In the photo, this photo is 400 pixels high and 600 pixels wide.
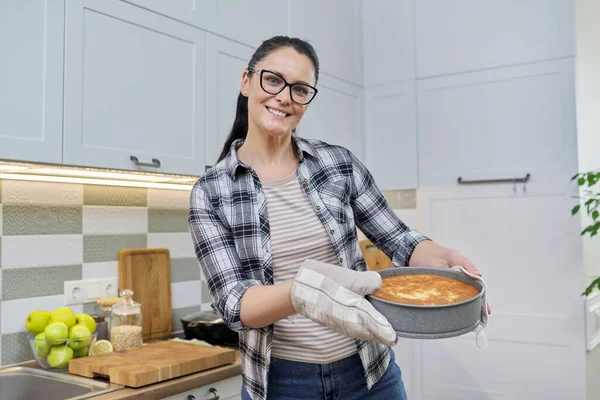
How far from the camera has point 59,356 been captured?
1.62 metres

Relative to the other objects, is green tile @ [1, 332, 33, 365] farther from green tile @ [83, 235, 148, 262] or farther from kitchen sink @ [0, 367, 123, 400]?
green tile @ [83, 235, 148, 262]

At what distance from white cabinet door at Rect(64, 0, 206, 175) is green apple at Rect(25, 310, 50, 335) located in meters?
0.50

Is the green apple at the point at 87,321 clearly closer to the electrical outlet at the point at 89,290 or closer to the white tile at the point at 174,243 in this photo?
the electrical outlet at the point at 89,290

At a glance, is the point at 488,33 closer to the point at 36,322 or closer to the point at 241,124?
the point at 241,124

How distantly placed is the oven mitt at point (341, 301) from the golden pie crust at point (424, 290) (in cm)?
5

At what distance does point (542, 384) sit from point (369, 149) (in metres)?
1.34

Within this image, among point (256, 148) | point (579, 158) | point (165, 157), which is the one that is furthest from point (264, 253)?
point (579, 158)

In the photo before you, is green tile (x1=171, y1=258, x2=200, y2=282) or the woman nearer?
the woman

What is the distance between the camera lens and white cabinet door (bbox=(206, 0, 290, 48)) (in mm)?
1991

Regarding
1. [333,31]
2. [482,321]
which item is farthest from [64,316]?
[333,31]

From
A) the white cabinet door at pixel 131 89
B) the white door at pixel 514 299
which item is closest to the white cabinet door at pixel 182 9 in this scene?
the white cabinet door at pixel 131 89

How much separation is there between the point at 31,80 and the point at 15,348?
0.82 metres

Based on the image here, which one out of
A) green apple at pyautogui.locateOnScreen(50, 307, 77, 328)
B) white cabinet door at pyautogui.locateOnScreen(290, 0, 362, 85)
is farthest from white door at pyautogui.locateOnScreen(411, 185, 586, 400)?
green apple at pyautogui.locateOnScreen(50, 307, 77, 328)

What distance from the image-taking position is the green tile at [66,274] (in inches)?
71.9
